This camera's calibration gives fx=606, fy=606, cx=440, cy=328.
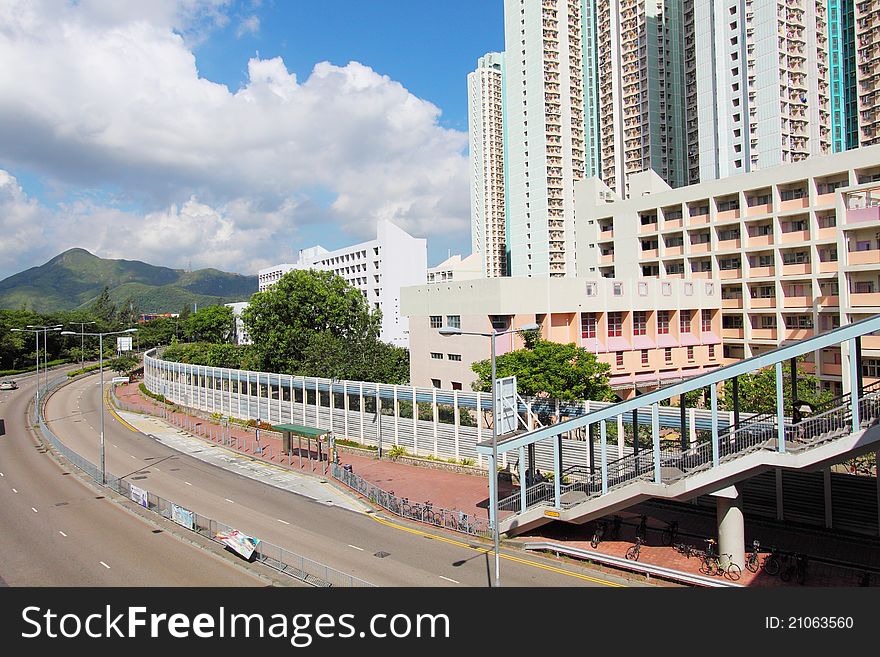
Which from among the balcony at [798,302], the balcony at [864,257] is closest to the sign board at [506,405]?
the balcony at [864,257]

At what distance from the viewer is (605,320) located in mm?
43344

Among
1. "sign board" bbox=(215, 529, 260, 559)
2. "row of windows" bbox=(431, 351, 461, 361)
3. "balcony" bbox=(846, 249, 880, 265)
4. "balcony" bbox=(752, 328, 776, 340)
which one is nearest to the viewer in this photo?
"sign board" bbox=(215, 529, 260, 559)

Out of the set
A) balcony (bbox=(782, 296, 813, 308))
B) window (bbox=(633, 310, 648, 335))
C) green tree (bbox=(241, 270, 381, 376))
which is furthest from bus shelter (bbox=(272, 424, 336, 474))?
balcony (bbox=(782, 296, 813, 308))

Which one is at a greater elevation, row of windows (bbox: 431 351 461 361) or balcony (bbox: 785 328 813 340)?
balcony (bbox: 785 328 813 340)

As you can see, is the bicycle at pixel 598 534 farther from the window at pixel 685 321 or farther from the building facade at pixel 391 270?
the building facade at pixel 391 270

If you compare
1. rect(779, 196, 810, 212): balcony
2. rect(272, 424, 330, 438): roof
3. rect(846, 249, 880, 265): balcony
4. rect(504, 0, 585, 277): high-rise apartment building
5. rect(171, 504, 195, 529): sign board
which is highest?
rect(504, 0, 585, 277): high-rise apartment building

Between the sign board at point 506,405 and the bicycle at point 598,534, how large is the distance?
14.9ft

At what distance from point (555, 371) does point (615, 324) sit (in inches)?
578

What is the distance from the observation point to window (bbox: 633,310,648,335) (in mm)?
45281

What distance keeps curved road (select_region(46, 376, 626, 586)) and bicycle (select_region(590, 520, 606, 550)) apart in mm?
1571

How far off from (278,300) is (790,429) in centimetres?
5291

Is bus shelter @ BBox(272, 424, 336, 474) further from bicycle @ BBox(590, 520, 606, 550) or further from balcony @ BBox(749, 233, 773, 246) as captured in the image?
balcony @ BBox(749, 233, 773, 246)

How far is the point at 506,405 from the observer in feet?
74.6
